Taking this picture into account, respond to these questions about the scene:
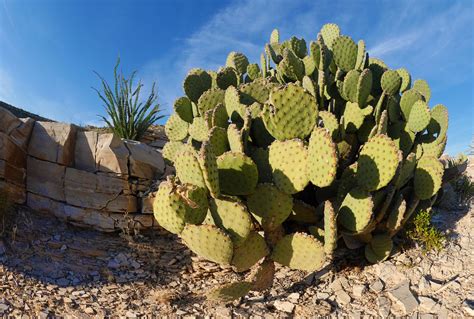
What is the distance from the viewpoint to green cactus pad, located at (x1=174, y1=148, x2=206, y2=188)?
3.55 m

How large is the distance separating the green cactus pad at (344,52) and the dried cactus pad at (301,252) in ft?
8.45

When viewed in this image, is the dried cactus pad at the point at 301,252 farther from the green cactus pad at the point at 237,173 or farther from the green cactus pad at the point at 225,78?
the green cactus pad at the point at 225,78

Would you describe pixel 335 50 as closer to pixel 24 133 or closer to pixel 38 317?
pixel 38 317

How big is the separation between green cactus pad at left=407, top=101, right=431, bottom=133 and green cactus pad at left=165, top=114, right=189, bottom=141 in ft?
10.7

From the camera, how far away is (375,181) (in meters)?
3.83

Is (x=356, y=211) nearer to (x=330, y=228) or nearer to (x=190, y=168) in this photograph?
(x=330, y=228)

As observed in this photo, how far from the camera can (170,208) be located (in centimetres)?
338

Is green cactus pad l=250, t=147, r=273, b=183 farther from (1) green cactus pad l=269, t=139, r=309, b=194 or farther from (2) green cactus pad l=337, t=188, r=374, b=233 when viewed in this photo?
(2) green cactus pad l=337, t=188, r=374, b=233

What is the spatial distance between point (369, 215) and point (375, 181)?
0.36 m

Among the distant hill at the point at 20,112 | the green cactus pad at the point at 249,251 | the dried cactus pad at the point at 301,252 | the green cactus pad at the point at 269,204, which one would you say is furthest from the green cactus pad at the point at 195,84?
the distant hill at the point at 20,112

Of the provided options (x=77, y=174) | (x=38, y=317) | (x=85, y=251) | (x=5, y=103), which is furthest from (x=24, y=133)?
(x=5, y=103)

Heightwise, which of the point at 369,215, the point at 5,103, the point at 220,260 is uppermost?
the point at 5,103

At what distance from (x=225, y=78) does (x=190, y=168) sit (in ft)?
7.71

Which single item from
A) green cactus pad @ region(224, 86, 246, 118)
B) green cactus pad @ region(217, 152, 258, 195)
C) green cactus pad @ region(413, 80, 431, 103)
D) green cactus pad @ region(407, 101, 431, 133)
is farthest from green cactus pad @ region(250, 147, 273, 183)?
green cactus pad @ region(413, 80, 431, 103)
